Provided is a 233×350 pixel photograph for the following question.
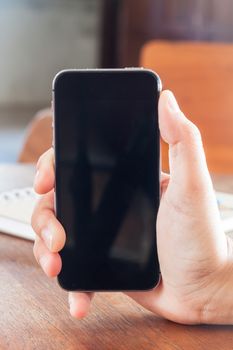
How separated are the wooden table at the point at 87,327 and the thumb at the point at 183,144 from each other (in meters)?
0.12

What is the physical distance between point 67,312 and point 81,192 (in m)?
0.11

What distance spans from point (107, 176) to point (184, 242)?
0.27ft

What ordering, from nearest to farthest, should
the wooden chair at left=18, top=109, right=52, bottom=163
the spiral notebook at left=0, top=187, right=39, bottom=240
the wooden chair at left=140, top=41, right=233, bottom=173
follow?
the spiral notebook at left=0, top=187, right=39, bottom=240, the wooden chair at left=18, top=109, right=52, bottom=163, the wooden chair at left=140, top=41, right=233, bottom=173

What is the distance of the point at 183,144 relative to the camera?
22.7 inches

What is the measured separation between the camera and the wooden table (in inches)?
22.4

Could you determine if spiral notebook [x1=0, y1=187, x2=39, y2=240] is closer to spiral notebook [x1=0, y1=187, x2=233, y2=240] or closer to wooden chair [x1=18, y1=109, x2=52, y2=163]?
spiral notebook [x1=0, y1=187, x2=233, y2=240]

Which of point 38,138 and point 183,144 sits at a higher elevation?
point 183,144

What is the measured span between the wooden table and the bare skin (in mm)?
13

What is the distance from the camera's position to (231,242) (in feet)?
2.07

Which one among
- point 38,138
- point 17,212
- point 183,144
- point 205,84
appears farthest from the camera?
point 205,84

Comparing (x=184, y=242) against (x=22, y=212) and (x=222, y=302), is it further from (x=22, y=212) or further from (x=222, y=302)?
(x=22, y=212)

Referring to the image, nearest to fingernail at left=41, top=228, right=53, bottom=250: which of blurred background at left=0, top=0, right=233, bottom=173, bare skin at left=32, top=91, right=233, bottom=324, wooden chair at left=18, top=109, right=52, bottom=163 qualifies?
bare skin at left=32, top=91, right=233, bottom=324

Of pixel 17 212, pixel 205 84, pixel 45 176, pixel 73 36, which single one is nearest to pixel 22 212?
pixel 17 212

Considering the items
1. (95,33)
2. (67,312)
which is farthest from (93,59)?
(67,312)
